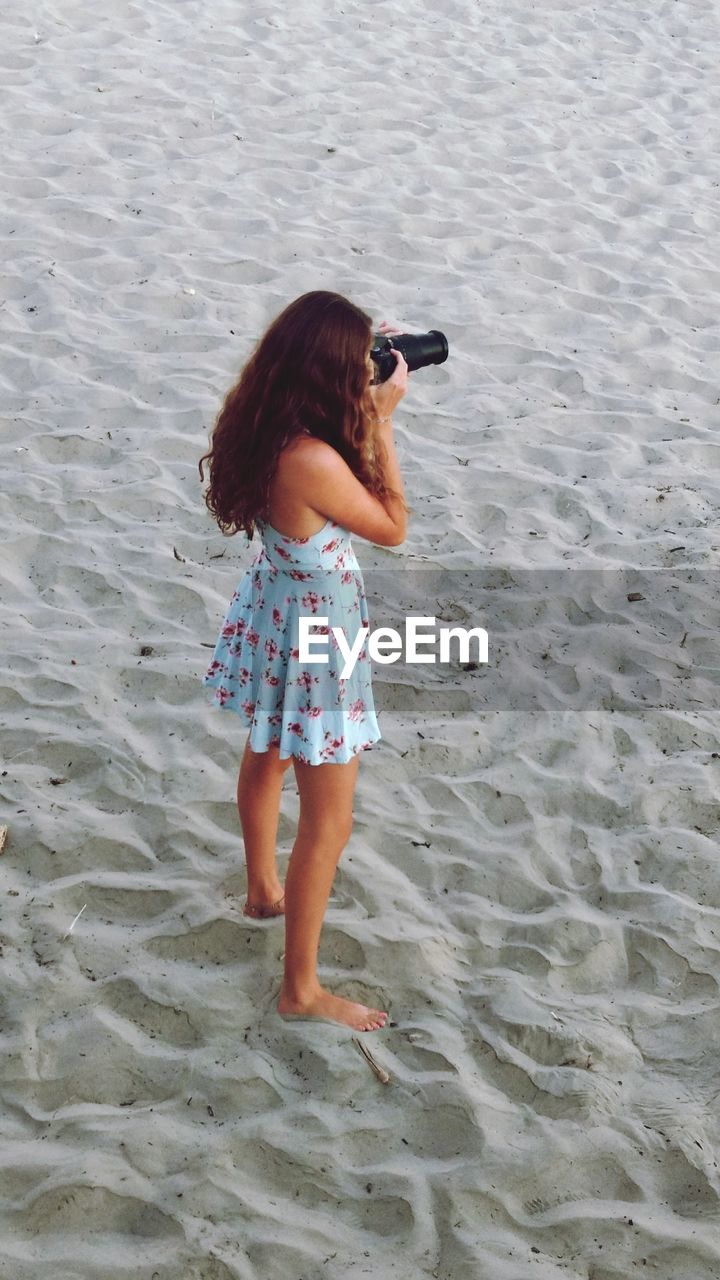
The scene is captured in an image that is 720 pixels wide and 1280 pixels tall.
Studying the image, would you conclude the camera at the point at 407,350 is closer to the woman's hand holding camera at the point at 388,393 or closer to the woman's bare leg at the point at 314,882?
the woman's hand holding camera at the point at 388,393

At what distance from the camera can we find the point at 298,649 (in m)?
2.50

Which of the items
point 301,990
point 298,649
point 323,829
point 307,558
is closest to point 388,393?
point 307,558

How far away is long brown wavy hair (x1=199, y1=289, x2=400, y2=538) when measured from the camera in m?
2.29

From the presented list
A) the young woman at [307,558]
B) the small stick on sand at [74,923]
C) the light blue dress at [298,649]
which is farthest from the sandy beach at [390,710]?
the light blue dress at [298,649]

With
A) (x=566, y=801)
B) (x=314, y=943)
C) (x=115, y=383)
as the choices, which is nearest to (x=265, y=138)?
(x=115, y=383)

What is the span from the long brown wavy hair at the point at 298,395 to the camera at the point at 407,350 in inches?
7.6

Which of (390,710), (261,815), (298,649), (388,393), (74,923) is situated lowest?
(74,923)

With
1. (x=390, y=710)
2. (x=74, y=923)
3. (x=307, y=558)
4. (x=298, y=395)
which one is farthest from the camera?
(x=390, y=710)

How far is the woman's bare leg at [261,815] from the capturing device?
2.76 metres

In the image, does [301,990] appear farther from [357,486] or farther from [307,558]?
[357,486]

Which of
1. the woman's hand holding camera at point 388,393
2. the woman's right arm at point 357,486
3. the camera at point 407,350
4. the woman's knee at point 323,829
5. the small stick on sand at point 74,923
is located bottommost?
the small stick on sand at point 74,923

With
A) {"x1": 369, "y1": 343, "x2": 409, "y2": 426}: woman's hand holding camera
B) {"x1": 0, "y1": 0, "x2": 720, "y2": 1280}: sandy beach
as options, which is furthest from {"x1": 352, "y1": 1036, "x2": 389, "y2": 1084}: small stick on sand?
{"x1": 369, "y1": 343, "x2": 409, "y2": 426}: woman's hand holding camera

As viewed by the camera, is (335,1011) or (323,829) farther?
(335,1011)

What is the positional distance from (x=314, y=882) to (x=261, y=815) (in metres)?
0.26
